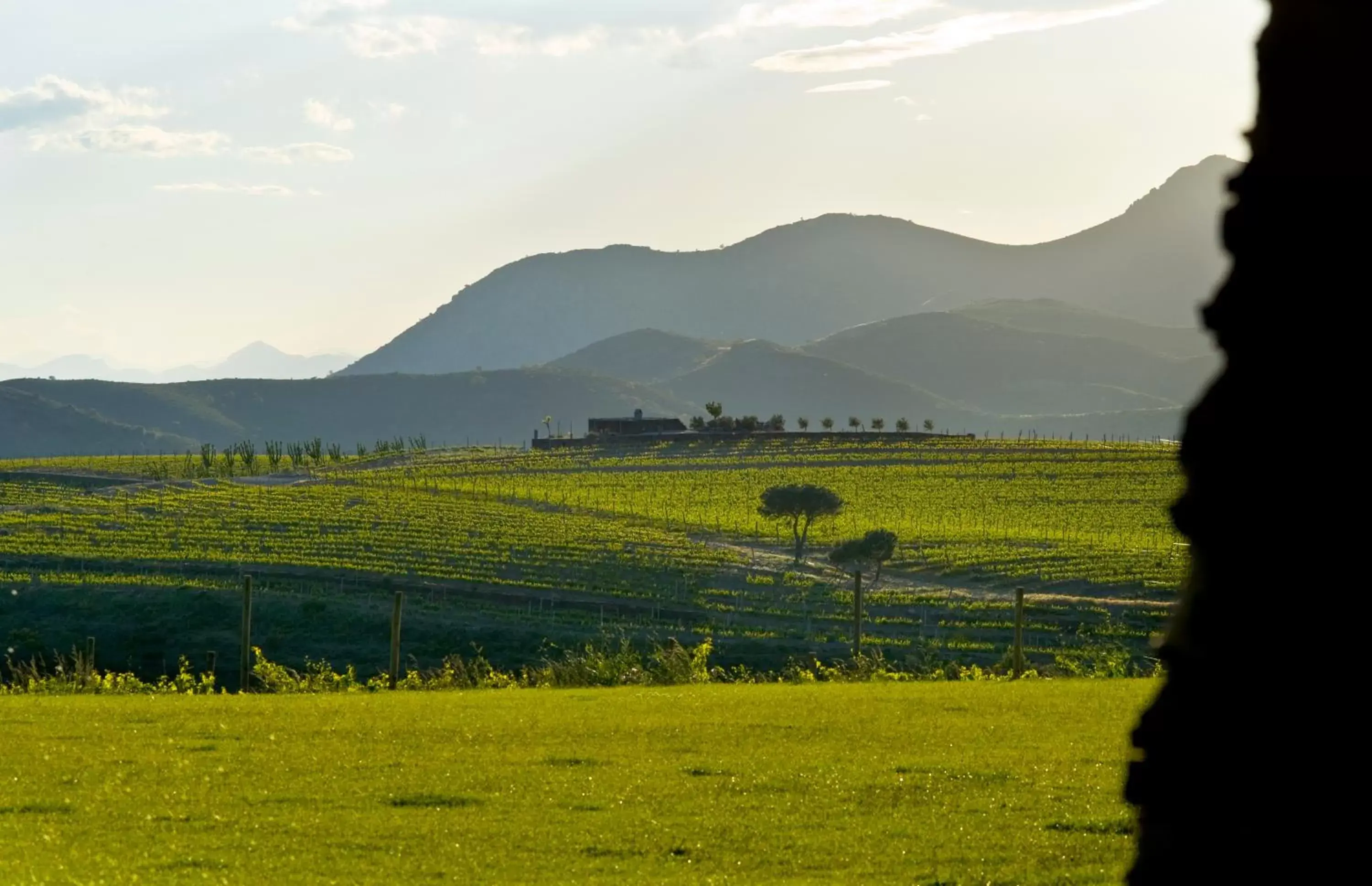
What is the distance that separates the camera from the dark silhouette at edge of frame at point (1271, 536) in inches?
193

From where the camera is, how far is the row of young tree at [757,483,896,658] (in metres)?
64.4

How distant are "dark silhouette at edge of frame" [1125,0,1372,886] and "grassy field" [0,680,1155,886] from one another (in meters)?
5.71

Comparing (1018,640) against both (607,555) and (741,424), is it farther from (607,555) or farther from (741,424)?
(741,424)

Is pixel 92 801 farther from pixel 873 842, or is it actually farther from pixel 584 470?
pixel 584 470

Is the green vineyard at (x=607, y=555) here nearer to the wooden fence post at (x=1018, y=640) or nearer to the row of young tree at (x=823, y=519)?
the row of young tree at (x=823, y=519)

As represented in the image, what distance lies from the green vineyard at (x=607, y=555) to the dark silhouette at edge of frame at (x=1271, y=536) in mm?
Result: 30728

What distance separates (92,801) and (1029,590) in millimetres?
50888

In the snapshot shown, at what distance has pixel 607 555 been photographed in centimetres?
6775

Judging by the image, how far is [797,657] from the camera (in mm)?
48031

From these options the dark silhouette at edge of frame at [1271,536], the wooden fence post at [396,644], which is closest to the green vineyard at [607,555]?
the wooden fence post at [396,644]

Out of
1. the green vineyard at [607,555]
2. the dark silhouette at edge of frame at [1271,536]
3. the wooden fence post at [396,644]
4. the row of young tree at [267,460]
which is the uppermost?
the dark silhouette at edge of frame at [1271,536]

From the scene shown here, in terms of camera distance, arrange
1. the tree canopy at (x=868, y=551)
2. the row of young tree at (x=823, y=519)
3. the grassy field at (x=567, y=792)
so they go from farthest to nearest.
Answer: the row of young tree at (x=823, y=519), the tree canopy at (x=868, y=551), the grassy field at (x=567, y=792)

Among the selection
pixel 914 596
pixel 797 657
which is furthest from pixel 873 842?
pixel 914 596

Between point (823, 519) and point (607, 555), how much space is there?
18421 mm
